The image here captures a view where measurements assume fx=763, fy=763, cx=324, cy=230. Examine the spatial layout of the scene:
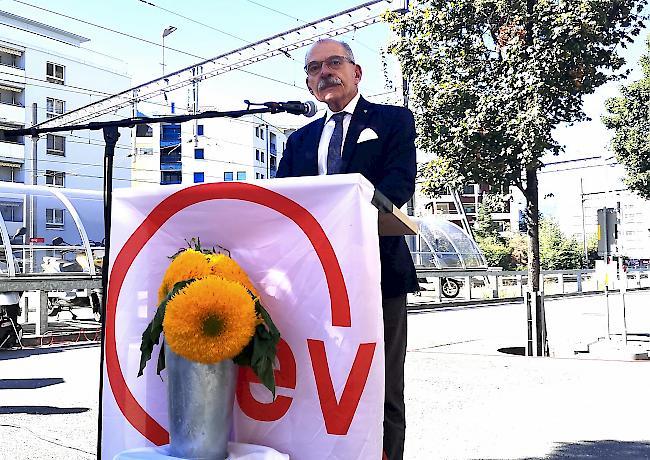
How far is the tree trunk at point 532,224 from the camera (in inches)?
428

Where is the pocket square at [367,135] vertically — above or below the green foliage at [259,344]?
above

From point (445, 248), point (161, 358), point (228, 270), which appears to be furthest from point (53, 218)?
point (445, 248)

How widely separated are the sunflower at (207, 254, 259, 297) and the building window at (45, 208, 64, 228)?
12516 mm

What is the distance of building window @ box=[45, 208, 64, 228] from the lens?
14.0m

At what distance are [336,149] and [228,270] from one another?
771 millimetres

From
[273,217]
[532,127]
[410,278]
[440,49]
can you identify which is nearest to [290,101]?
[410,278]

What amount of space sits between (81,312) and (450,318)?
8.84 metres

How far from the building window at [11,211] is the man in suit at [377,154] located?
37.7 ft

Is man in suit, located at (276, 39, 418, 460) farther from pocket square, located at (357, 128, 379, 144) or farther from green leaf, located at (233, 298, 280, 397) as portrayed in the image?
green leaf, located at (233, 298, 280, 397)

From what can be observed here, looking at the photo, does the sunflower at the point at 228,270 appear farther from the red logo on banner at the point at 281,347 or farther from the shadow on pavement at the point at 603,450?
the shadow on pavement at the point at 603,450

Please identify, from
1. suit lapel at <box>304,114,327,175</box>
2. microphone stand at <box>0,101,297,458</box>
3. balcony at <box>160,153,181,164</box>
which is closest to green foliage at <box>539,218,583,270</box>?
balcony at <box>160,153,181,164</box>

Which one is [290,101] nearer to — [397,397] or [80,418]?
[397,397]

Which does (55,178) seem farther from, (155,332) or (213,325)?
(213,325)

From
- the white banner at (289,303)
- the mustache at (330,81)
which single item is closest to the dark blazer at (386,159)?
the mustache at (330,81)
